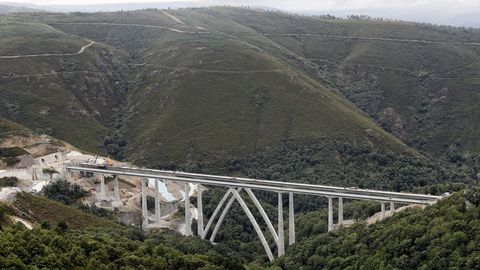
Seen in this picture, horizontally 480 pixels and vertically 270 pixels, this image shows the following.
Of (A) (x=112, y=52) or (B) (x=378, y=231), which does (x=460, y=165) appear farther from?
(A) (x=112, y=52)

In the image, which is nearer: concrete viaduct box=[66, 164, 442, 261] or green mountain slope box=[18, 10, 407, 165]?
concrete viaduct box=[66, 164, 442, 261]

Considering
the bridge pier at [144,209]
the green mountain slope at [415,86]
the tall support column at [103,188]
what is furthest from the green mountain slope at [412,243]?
the green mountain slope at [415,86]

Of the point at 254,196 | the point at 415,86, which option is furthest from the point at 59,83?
the point at 415,86

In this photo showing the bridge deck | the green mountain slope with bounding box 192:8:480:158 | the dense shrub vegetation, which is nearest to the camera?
the bridge deck

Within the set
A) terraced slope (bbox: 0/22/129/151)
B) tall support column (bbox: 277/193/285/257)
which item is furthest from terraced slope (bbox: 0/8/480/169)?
tall support column (bbox: 277/193/285/257)

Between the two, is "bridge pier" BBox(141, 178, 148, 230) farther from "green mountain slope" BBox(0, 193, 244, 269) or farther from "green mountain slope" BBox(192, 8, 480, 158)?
"green mountain slope" BBox(192, 8, 480, 158)

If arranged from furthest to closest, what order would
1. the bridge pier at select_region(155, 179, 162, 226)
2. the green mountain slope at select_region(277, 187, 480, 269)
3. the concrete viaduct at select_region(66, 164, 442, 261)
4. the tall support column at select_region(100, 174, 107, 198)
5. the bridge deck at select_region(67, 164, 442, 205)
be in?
1. the tall support column at select_region(100, 174, 107, 198)
2. the bridge pier at select_region(155, 179, 162, 226)
3. the concrete viaduct at select_region(66, 164, 442, 261)
4. the bridge deck at select_region(67, 164, 442, 205)
5. the green mountain slope at select_region(277, 187, 480, 269)
